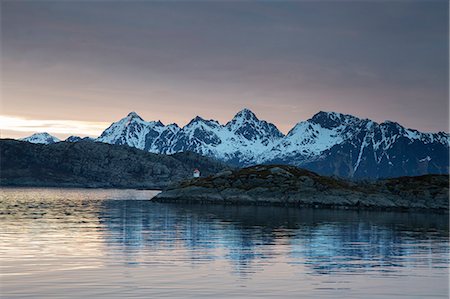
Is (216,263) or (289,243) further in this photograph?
(289,243)

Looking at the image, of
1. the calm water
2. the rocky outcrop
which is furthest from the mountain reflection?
the rocky outcrop

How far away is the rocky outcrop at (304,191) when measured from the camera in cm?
14162

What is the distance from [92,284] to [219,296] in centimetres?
760

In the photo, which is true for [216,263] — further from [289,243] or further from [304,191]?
[304,191]

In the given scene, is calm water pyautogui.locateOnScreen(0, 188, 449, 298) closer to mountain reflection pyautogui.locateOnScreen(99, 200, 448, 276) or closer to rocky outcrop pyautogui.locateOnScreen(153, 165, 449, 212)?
mountain reflection pyautogui.locateOnScreen(99, 200, 448, 276)

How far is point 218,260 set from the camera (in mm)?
44250

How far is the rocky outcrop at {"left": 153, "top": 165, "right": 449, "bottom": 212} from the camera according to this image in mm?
141625

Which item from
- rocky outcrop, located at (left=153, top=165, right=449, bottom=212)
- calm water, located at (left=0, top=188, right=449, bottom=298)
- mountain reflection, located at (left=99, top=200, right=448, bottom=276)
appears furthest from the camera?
rocky outcrop, located at (left=153, top=165, right=449, bottom=212)

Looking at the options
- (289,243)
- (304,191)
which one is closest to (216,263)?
(289,243)

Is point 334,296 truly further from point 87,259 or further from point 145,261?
point 87,259

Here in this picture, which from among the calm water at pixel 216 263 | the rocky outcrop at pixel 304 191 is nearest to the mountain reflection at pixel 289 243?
the calm water at pixel 216 263

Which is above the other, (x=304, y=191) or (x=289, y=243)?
(x=304, y=191)

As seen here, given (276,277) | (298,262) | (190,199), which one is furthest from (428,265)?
(190,199)

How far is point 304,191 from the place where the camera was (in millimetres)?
149000
